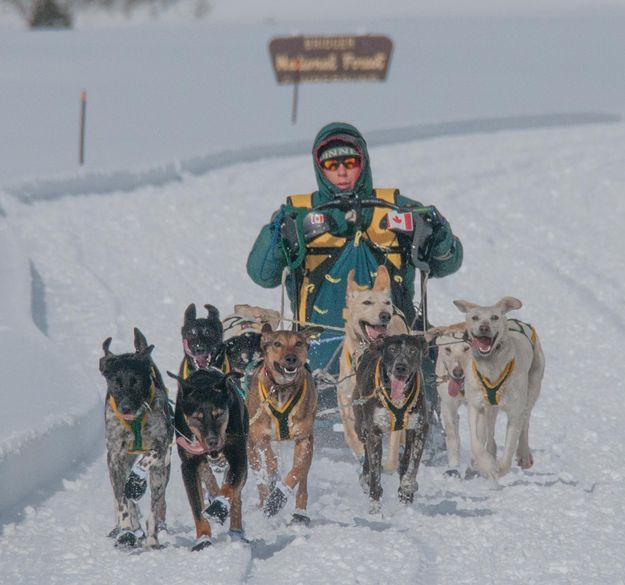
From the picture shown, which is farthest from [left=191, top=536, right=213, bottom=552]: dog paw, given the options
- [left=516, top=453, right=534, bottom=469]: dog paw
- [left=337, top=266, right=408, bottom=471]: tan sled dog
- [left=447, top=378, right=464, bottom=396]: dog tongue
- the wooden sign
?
the wooden sign

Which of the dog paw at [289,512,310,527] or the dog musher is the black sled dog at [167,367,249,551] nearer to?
the dog paw at [289,512,310,527]

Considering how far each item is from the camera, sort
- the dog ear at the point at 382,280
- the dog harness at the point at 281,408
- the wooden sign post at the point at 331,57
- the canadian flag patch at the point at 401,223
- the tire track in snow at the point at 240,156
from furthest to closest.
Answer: the wooden sign post at the point at 331,57
the tire track in snow at the point at 240,156
the canadian flag patch at the point at 401,223
the dog ear at the point at 382,280
the dog harness at the point at 281,408

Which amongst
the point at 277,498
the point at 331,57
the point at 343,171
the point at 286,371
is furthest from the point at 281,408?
the point at 331,57

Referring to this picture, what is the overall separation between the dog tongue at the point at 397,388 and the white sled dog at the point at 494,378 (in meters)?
0.76

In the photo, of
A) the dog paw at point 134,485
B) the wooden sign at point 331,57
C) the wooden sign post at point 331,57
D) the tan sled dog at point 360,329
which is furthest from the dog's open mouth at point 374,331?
the wooden sign at point 331,57

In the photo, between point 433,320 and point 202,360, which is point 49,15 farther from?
point 202,360

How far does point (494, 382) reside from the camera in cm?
732

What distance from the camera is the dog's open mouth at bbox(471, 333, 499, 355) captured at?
23.5 ft

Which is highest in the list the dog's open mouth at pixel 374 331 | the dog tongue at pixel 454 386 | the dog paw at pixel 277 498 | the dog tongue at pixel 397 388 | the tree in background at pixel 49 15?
the tree in background at pixel 49 15

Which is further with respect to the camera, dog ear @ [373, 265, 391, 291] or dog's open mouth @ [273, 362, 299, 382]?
dog ear @ [373, 265, 391, 291]

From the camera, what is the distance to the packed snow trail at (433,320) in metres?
5.77

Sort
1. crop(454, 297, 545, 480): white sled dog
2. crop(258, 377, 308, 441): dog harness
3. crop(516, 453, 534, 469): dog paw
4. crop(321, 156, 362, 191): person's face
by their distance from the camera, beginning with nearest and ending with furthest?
1. crop(258, 377, 308, 441): dog harness
2. crop(454, 297, 545, 480): white sled dog
3. crop(321, 156, 362, 191): person's face
4. crop(516, 453, 534, 469): dog paw

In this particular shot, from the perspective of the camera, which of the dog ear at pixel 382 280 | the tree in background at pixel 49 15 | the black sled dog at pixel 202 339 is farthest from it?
the tree in background at pixel 49 15

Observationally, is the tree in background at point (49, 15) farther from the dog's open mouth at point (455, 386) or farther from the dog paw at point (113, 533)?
the dog paw at point (113, 533)
